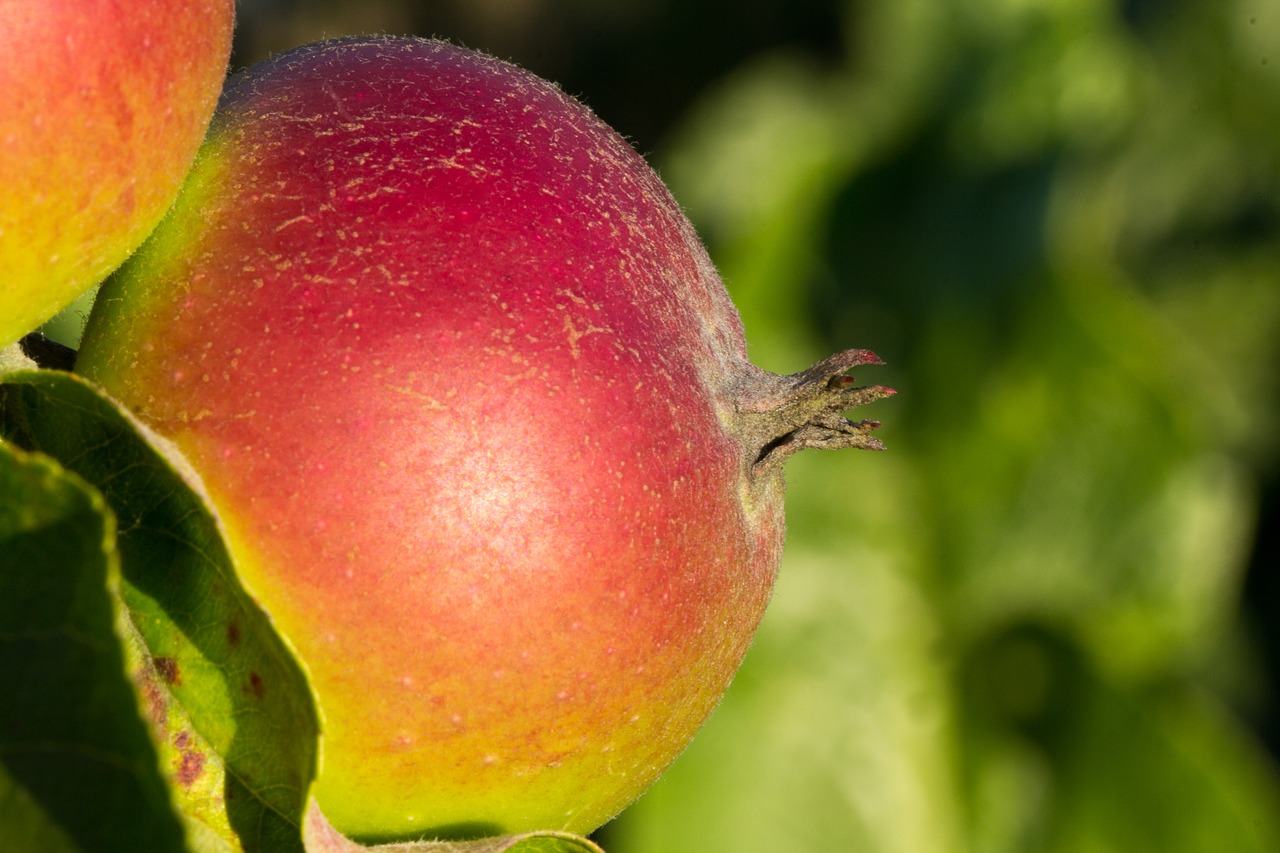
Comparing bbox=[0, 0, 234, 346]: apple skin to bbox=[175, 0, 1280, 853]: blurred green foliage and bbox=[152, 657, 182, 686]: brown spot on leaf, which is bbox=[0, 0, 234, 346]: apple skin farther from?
bbox=[175, 0, 1280, 853]: blurred green foliage

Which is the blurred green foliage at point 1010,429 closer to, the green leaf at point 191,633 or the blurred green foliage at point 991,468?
the blurred green foliage at point 991,468

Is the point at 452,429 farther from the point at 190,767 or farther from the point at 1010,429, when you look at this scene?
the point at 1010,429

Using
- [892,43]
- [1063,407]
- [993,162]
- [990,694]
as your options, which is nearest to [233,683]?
[990,694]

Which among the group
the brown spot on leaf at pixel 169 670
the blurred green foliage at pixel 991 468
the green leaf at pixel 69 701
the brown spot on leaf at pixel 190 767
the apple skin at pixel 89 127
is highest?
the apple skin at pixel 89 127

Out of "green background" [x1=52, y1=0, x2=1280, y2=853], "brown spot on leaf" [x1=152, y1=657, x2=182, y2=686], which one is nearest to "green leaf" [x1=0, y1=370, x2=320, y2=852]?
"brown spot on leaf" [x1=152, y1=657, x2=182, y2=686]

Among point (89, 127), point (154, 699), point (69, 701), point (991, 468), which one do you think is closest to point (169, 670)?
point (154, 699)

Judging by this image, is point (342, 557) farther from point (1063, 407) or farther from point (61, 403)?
point (1063, 407)

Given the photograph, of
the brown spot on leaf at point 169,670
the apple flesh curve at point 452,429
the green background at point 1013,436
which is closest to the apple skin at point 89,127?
the apple flesh curve at point 452,429
